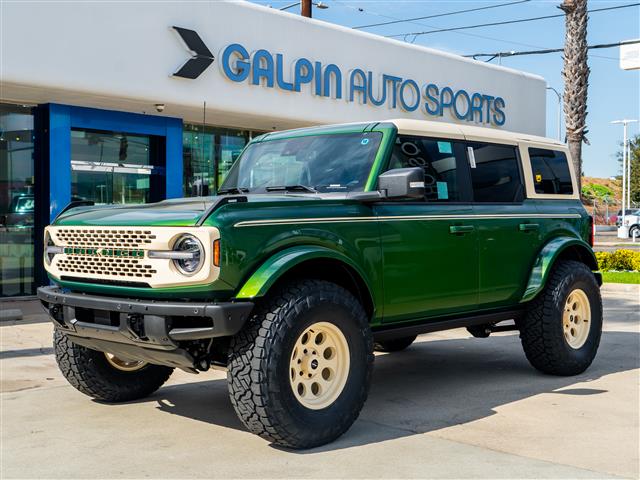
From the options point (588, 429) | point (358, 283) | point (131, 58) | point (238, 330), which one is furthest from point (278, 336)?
point (131, 58)

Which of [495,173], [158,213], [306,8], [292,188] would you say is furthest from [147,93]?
[158,213]

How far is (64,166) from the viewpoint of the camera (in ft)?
42.3

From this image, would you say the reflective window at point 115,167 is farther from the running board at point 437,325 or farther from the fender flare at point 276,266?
the fender flare at point 276,266

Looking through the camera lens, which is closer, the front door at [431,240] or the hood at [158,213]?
the hood at [158,213]

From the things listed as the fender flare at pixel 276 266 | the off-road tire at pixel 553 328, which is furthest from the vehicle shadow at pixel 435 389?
the fender flare at pixel 276 266

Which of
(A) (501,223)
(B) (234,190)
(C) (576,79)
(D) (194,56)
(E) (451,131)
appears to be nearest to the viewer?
(B) (234,190)

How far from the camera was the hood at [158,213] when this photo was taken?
182 inches

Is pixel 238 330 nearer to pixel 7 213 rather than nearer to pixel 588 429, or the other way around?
pixel 588 429

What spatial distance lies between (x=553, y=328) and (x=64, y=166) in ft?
28.7

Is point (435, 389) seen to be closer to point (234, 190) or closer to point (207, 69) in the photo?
point (234, 190)

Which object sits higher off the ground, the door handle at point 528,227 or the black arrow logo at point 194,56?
the black arrow logo at point 194,56

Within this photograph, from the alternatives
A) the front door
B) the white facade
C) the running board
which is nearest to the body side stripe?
the front door

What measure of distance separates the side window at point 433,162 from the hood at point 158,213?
773 millimetres

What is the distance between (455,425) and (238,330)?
5.69ft
